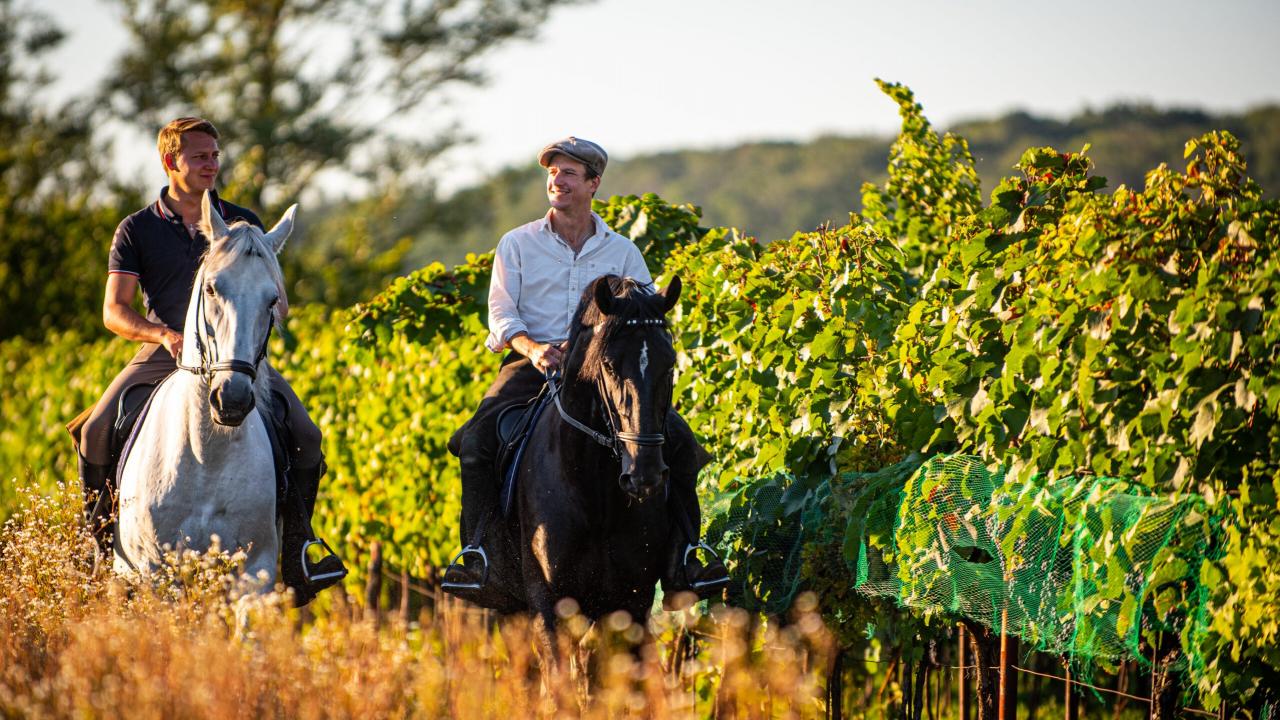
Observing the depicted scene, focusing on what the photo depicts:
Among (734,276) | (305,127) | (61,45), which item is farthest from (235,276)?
(61,45)

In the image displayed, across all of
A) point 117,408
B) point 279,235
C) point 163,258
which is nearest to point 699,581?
point 279,235

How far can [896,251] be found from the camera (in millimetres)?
7254

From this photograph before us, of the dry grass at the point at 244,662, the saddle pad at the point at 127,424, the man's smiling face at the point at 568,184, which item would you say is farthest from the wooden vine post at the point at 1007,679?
the saddle pad at the point at 127,424

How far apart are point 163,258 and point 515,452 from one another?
88.7 inches

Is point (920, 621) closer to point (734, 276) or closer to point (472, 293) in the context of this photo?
point (734, 276)

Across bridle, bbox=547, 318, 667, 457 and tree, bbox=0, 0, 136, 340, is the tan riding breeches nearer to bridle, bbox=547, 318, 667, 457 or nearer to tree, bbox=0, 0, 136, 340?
bridle, bbox=547, 318, 667, 457

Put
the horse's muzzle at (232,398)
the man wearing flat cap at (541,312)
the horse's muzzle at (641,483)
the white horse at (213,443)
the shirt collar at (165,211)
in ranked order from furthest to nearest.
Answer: the shirt collar at (165,211), the man wearing flat cap at (541,312), the white horse at (213,443), the horse's muzzle at (232,398), the horse's muzzle at (641,483)

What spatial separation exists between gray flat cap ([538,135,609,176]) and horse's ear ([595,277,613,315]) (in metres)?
1.17

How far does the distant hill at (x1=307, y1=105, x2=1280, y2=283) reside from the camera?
33.9 metres

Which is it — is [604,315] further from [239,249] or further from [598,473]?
[239,249]

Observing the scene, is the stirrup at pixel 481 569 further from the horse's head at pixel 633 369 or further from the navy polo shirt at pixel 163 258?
the navy polo shirt at pixel 163 258

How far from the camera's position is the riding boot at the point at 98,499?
6.73 m

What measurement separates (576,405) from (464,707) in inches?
65.8

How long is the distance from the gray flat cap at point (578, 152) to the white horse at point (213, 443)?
54.0 inches
